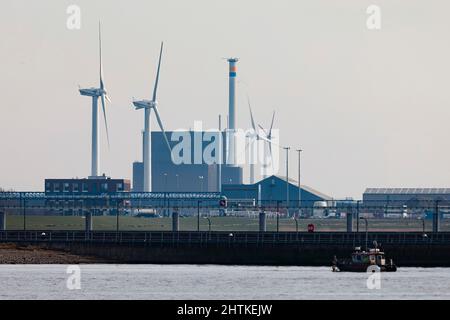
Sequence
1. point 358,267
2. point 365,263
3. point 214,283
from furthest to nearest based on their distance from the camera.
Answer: point 365,263
point 358,267
point 214,283

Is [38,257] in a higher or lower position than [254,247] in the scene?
lower

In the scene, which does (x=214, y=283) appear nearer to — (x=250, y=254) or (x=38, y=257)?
(x=250, y=254)

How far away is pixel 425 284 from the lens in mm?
107000

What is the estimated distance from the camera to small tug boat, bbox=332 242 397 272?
12644 cm

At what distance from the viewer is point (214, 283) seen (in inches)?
4205

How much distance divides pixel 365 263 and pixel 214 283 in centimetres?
2374

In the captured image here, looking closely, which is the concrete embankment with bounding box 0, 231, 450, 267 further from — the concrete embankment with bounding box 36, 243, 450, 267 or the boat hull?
the boat hull

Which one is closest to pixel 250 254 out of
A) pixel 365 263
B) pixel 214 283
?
pixel 365 263

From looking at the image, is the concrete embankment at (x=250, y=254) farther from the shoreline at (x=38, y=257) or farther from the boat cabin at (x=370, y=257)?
the boat cabin at (x=370, y=257)

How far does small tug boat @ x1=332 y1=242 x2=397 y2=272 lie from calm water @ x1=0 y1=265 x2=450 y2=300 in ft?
3.92
